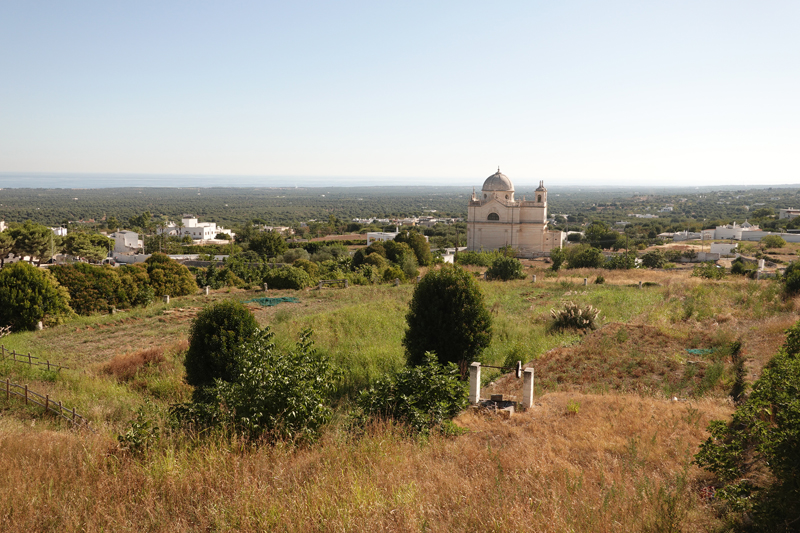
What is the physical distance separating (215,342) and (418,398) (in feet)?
12.6

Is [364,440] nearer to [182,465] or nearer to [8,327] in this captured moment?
[182,465]

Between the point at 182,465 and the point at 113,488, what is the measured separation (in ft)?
1.66

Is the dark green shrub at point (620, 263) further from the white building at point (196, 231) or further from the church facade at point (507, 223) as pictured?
the white building at point (196, 231)

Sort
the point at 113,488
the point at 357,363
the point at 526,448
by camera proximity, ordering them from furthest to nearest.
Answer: the point at 357,363 < the point at 526,448 < the point at 113,488

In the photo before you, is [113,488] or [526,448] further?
[526,448]

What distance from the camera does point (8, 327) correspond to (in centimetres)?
1529

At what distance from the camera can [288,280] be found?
78.4 feet

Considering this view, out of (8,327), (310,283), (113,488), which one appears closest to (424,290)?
(113,488)

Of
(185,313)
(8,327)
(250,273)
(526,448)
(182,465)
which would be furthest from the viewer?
(250,273)

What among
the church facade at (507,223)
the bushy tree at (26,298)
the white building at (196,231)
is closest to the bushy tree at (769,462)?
the bushy tree at (26,298)

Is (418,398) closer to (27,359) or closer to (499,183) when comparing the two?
(27,359)

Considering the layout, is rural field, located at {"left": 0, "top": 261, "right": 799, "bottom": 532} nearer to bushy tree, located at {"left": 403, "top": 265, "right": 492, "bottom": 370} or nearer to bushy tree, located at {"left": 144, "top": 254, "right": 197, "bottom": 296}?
bushy tree, located at {"left": 403, "top": 265, "right": 492, "bottom": 370}

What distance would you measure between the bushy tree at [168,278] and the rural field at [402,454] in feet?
29.1

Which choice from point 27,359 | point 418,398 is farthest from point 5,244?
point 418,398
